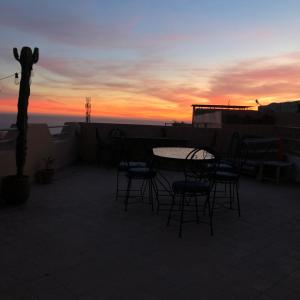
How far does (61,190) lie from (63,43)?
5.28m

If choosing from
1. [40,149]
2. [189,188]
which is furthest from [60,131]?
[189,188]

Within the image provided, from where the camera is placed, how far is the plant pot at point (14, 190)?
393cm

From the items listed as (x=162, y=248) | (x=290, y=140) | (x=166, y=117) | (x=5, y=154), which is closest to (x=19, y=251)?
(x=162, y=248)

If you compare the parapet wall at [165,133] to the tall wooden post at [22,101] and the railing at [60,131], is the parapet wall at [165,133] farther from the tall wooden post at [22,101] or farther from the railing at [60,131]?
the tall wooden post at [22,101]

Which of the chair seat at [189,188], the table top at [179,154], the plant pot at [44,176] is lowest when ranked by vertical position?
the plant pot at [44,176]

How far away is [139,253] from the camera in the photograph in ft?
8.84

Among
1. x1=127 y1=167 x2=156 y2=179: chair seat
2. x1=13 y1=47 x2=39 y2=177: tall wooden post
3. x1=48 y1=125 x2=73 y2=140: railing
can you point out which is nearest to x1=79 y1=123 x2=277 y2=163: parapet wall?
x1=48 y1=125 x2=73 y2=140: railing

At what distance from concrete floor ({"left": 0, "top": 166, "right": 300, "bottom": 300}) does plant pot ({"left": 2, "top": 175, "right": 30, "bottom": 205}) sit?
0.48 ft

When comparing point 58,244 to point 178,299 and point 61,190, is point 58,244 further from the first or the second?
point 61,190

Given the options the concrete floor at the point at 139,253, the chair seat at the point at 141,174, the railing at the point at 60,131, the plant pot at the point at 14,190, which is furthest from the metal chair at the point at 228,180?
the railing at the point at 60,131

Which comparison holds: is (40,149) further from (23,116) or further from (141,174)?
(141,174)

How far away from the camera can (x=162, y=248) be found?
282 centimetres

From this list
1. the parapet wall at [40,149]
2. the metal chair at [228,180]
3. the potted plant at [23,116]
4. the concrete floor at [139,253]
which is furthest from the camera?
the parapet wall at [40,149]

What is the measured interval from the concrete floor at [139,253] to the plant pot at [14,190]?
15 cm
